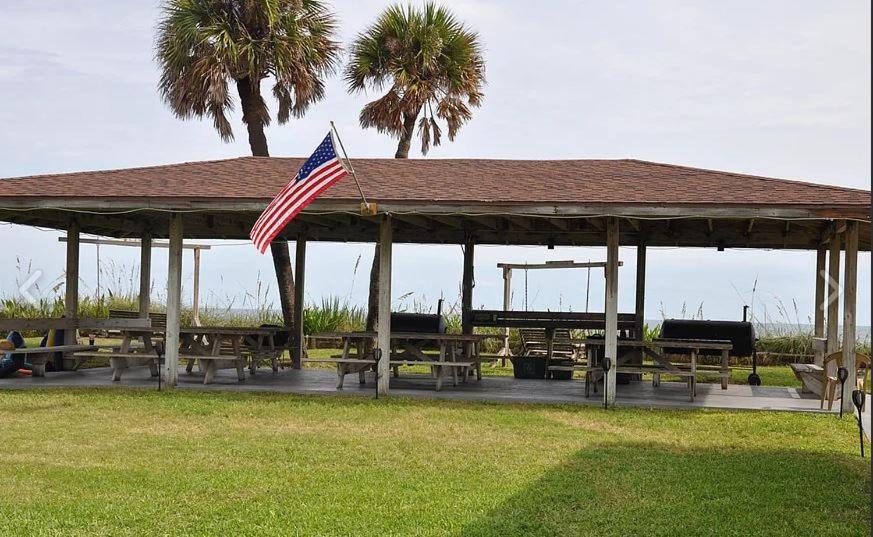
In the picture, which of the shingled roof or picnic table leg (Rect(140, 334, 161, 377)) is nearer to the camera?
the shingled roof

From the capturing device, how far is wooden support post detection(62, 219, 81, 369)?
15.6 meters

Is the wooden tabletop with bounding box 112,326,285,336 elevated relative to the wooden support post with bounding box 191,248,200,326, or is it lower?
lower

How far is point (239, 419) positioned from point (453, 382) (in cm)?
418

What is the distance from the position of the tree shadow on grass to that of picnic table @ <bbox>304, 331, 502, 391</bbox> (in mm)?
4154

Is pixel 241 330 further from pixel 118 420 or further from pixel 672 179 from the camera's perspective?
pixel 672 179

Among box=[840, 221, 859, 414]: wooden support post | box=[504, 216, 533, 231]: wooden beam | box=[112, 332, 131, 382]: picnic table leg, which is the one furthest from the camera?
box=[504, 216, 533, 231]: wooden beam

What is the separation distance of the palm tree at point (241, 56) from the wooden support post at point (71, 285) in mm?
7648

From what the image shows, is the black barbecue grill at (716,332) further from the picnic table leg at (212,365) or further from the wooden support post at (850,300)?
the picnic table leg at (212,365)

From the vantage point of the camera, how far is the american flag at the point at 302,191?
433 inches

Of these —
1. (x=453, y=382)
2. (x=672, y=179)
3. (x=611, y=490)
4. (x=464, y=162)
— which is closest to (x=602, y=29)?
(x=464, y=162)

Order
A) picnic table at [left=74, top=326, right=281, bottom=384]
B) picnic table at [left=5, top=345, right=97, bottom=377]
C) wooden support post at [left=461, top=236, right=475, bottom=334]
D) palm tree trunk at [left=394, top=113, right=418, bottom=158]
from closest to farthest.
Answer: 1. picnic table at [left=74, top=326, right=281, bottom=384]
2. picnic table at [left=5, top=345, right=97, bottom=377]
3. wooden support post at [left=461, top=236, right=475, bottom=334]
4. palm tree trunk at [left=394, top=113, right=418, bottom=158]

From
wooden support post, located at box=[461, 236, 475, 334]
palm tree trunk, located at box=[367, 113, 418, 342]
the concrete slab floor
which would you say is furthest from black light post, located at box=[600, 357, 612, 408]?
palm tree trunk, located at box=[367, 113, 418, 342]

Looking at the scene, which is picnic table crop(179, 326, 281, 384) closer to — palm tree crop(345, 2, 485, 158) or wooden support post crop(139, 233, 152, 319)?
wooden support post crop(139, 233, 152, 319)

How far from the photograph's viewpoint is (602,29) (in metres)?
17.7
